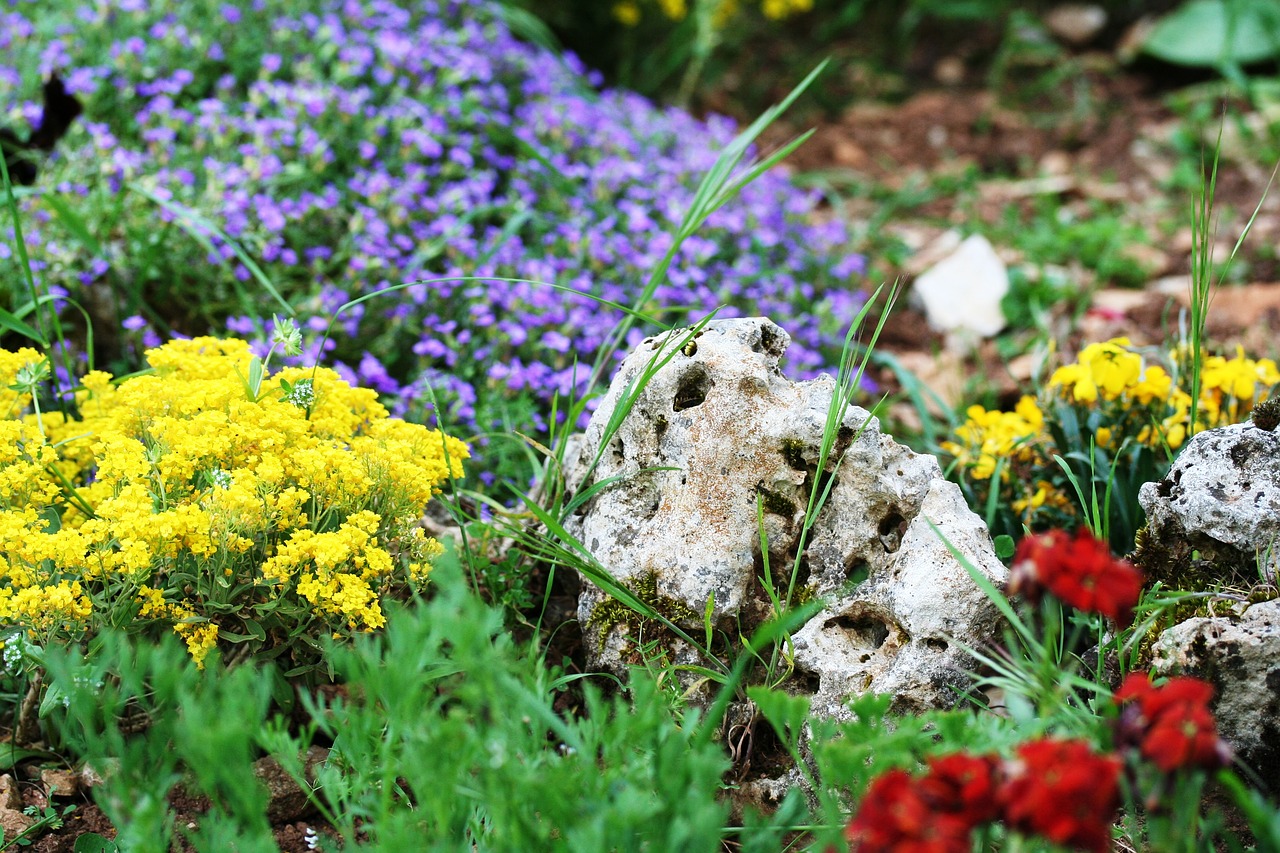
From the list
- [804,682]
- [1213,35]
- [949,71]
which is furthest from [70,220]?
[1213,35]

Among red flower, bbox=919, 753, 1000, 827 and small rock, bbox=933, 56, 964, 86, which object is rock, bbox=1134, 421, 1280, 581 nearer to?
red flower, bbox=919, 753, 1000, 827

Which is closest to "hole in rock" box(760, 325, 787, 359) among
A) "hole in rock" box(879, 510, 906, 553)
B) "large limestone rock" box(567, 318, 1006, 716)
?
"large limestone rock" box(567, 318, 1006, 716)

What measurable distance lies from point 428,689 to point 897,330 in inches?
122

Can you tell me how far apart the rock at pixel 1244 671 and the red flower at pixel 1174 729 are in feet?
1.85

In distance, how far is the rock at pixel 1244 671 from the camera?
6.03 ft

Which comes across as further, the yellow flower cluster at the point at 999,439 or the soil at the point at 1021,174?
the soil at the point at 1021,174

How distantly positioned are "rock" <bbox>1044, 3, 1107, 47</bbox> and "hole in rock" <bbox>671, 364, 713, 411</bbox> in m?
6.00

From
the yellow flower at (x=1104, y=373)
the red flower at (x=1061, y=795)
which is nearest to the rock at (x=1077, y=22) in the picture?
the yellow flower at (x=1104, y=373)

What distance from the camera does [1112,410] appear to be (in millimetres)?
2869

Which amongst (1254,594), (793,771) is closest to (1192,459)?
(1254,594)

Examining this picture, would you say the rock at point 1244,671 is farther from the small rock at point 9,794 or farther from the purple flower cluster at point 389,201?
the small rock at point 9,794

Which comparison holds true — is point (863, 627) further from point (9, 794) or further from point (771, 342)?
point (9, 794)

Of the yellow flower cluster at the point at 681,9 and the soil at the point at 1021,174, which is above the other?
the yellow flower cluster at the point at 681,9

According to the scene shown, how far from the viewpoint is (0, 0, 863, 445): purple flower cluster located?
3.28 m
